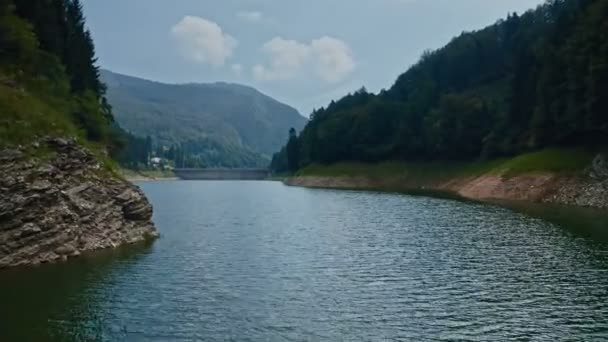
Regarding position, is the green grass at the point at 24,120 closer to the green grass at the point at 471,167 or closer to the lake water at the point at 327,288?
the lake water at the point at 327,288

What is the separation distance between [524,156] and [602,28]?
30.2 metres

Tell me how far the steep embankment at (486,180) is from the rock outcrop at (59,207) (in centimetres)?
6280

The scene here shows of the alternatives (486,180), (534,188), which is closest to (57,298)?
(534,188)

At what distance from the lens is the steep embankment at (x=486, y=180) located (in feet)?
280

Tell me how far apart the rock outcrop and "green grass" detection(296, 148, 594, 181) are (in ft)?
230

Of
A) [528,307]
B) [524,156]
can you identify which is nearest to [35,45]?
[528,307]

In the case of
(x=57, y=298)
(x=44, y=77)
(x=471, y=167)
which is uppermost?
(x=44, y=77)

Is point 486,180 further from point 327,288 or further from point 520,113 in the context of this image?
point 327,288

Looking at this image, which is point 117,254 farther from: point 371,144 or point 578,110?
point 371,144

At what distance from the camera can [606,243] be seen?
46188 mm

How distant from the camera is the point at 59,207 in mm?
42500

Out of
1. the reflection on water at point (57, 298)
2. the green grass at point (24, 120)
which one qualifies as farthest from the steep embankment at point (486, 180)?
the green grass at point (24, 120)

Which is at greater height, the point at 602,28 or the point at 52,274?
the point at 602,28

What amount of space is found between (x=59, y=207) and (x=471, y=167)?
11456cm
